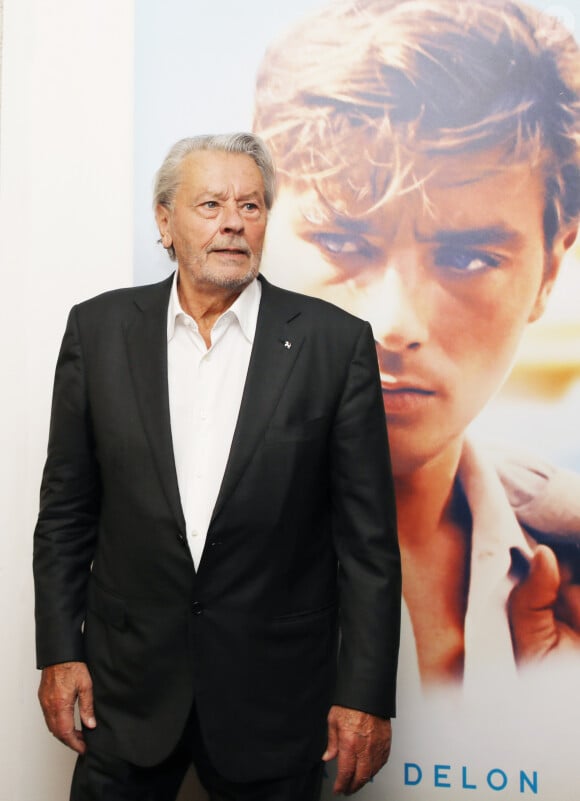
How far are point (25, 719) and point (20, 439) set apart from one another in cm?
70

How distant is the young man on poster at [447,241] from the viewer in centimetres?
211

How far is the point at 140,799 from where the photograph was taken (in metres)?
1.67

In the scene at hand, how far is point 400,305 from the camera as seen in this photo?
7.06ft

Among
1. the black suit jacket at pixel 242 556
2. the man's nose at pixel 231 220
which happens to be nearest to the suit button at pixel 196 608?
the black suit jacket at pixel 242 556

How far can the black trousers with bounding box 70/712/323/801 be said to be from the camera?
5.34 feet

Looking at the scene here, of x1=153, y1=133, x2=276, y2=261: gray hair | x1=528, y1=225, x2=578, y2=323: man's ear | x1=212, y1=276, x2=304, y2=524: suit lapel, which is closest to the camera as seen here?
x1=212, y1=276, x2=304, y2=524: suit lapel

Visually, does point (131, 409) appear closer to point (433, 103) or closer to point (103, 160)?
point (103, 160)

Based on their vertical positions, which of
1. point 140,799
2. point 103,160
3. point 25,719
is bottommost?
point 25,719

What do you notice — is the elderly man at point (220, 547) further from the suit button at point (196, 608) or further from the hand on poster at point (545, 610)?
the hand on poster at point (545, 610)

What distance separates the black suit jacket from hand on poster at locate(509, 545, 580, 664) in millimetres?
622

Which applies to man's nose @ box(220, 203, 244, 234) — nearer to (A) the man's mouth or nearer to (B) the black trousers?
(A) the man's mouth

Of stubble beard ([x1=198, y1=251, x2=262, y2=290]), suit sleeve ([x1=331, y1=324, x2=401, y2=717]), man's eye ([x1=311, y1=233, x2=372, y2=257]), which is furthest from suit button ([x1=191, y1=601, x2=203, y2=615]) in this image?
man's eye ([x1=311, y1=233, x2=372, y2=257])

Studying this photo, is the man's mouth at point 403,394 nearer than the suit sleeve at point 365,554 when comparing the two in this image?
No

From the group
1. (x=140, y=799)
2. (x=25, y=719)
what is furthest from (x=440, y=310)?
(x=25, y=719)
